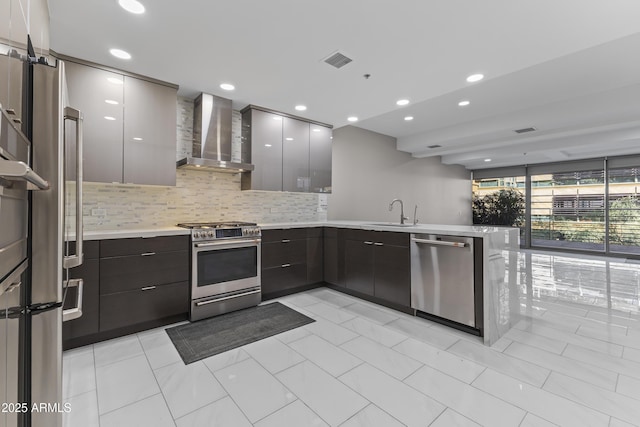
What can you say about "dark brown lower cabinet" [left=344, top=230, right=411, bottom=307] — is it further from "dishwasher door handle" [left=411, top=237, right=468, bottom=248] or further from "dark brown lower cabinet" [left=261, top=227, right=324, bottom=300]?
"dark brown lower cabinet" [left=261, top=227, right=324, bottom=300]

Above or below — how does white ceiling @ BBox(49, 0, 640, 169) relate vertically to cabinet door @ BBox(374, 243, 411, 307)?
above

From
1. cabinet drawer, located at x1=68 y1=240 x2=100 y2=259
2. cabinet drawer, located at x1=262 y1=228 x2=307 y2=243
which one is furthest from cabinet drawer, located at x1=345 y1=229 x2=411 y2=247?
cabinet drawer, located at x1=68 y1=240 x2=100 y2=259

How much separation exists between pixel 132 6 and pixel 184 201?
2125mm

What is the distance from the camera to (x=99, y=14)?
2082 mm

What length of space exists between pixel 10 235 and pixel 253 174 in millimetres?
3251

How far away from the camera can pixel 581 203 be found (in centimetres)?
767

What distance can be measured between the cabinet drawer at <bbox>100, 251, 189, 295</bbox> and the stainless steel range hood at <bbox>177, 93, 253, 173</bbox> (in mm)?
1174

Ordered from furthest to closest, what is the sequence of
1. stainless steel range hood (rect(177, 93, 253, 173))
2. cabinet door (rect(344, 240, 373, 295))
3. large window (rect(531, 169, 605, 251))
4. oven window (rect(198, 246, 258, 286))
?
large window (rect(531, 169, 605, 251)), cabinet door (rect(344, 240, 373, 295)), stainless steel range hood (rect(177, 93, 253, 173)), oven window (rect(198, 246, 258, 286))

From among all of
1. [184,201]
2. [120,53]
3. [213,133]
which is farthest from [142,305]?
[120,53]

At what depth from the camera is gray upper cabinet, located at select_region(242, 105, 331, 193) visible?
155 inches

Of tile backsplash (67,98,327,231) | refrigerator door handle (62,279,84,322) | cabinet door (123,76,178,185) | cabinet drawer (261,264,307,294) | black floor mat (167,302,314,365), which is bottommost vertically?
black floor mat (167,302,314,365)

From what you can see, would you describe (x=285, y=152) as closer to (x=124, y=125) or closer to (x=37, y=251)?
(x=124, y=125)

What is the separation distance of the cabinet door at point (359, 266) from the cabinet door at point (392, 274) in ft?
0.33

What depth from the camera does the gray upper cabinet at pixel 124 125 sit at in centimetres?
272
